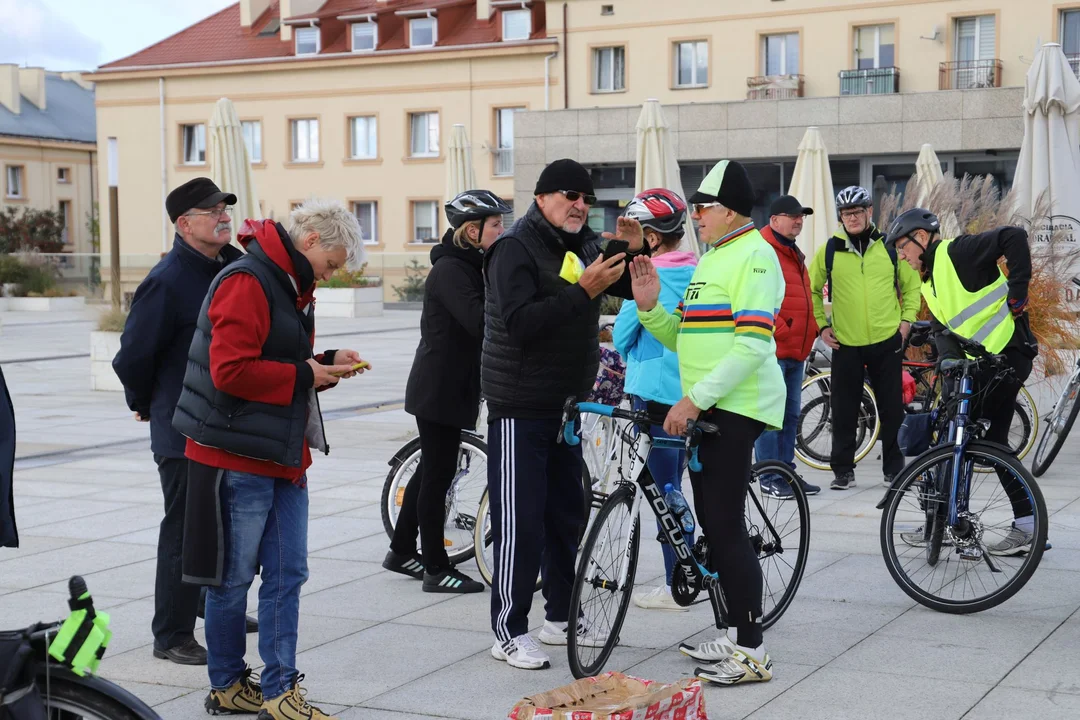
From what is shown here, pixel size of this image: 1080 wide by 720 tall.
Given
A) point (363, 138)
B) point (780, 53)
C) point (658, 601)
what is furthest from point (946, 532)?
point (363, 138)

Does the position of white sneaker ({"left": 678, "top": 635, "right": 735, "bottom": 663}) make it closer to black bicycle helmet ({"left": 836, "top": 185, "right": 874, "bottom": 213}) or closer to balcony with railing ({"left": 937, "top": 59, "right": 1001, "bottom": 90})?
black bicycle helmet ({"left": 836, "top": 185, "right": 874, "bottom": 213})

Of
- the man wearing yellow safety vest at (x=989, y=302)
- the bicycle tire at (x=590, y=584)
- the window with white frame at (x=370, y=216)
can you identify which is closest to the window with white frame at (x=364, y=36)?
the window with white frame at (x=370, y=216)

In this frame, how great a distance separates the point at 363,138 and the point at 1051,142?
36.4m

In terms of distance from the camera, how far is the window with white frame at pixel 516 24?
46.4 metres

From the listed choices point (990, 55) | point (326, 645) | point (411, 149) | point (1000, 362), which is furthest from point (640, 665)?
point (411, 149)

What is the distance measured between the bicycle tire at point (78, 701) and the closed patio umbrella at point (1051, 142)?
13.0 meters

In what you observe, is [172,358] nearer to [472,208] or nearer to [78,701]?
[472,208]

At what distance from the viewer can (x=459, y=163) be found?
30.0 metres

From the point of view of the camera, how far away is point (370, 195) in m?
48.9

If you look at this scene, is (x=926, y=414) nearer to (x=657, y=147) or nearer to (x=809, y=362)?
(x=809, y=362)


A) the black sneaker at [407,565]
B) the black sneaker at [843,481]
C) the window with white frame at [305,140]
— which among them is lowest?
the black sneaker at [843,481]

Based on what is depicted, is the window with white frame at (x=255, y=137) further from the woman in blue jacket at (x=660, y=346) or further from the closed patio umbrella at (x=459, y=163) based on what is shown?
the woman in blue jacket at (x=660, y=346)

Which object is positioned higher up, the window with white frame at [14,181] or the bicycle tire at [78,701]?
the window with white frame at [14,181]

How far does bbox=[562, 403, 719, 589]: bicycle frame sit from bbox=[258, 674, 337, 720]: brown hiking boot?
4.12ft
